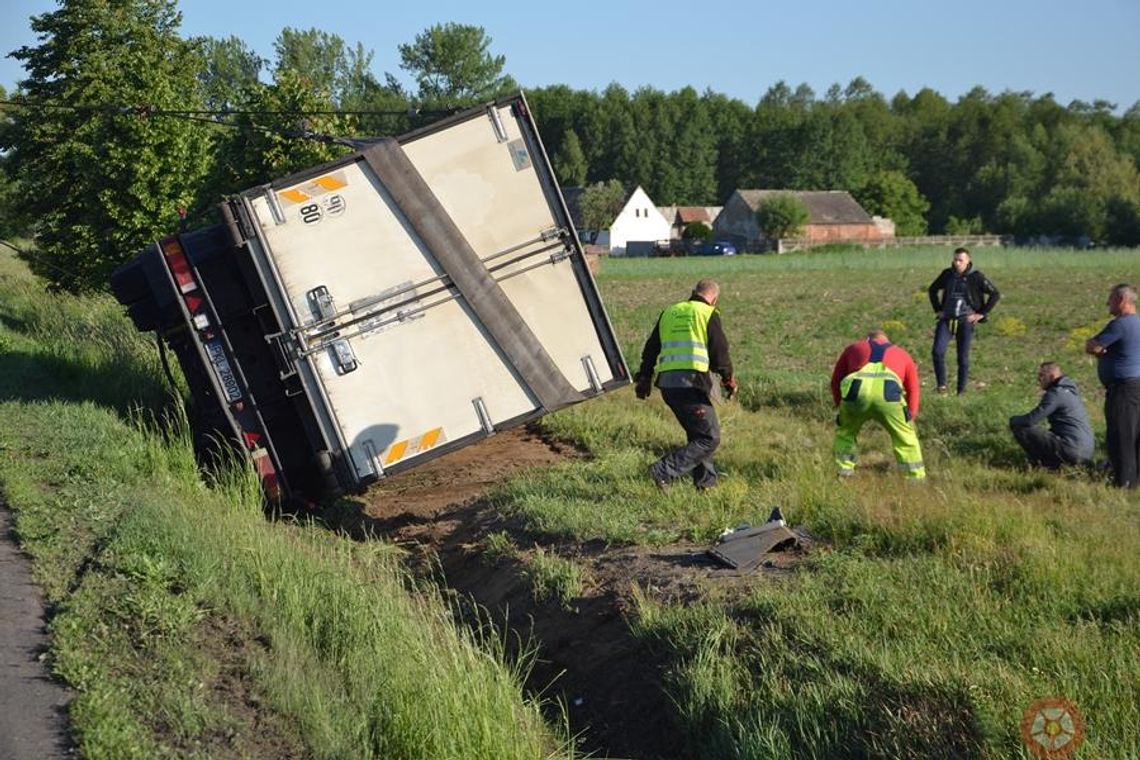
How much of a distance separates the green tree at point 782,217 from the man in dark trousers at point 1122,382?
286 feet

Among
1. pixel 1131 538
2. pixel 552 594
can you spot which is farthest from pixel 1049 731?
pixel 552 594

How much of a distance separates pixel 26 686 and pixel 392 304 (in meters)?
5.09

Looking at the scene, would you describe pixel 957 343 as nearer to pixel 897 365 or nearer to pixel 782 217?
pixel 897 365

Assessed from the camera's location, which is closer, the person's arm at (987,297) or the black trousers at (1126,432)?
the black trousers at (1126,432)

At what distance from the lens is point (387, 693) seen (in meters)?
5.64

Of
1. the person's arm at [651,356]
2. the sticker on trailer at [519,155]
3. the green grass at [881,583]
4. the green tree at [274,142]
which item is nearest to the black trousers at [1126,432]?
the green grass at [881,583]

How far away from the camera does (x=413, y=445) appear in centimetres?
1009

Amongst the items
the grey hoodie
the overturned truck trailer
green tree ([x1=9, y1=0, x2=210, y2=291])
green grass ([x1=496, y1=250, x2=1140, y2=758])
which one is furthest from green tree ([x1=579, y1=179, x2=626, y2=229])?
the overturned truck trailer

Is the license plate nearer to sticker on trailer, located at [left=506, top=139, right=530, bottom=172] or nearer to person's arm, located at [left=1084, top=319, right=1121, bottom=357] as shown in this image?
sticker on trailer, located at [left=506, top=139, right=530, bottom=172]

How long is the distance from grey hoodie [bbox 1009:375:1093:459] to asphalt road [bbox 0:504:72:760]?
312 inches

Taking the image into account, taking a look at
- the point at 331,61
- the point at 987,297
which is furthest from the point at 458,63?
the point at 987,297

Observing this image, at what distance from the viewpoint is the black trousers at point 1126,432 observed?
10.1 meters

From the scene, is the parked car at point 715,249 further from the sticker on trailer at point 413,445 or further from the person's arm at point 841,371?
the sticker on trailer at point 413,445

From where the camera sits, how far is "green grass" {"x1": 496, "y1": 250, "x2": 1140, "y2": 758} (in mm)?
5258
